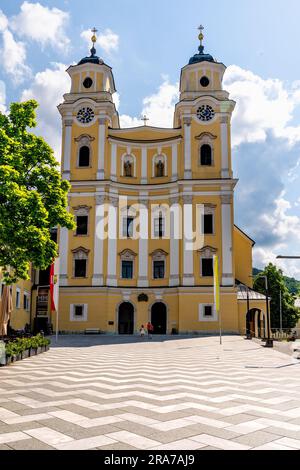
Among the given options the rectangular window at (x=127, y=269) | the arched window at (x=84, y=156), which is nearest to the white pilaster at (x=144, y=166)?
the arched window at (x=84, y=156)

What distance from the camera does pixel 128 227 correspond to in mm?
43094

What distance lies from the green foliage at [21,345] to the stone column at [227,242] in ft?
72.5

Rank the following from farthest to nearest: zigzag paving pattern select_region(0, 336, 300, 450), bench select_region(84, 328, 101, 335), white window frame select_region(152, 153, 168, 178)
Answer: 1. white window frame select_region(152, 153, 168, 178)
2. bench select_region(84, 328, 101, 335)
3. zigzag paving pattern select_region(0, 336, 300, 450)

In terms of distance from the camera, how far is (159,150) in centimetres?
4484

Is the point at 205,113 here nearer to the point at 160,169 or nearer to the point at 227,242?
A: the point at 160,169

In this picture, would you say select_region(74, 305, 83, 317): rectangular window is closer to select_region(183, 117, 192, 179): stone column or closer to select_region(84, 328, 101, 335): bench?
select_region(84, 328, 101, 335): bench

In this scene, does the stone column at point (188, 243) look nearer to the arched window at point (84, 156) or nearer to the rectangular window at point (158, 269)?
the rectangular window at point (158, 269)

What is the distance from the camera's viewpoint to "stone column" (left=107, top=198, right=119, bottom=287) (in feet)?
137

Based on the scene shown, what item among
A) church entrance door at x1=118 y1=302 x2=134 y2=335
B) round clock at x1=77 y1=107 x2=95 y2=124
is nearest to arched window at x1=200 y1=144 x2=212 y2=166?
round clock at x1=77 y1=107 x2=95 y2=124

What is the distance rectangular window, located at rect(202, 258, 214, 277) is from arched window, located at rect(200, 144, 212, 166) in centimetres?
938

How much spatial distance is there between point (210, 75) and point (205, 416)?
43.0 m

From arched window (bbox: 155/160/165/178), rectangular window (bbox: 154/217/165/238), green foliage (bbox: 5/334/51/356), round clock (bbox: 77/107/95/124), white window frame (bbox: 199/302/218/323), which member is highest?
round clock (bbox: 77/107/95/124)

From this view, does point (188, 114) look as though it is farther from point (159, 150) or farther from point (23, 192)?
point (23, 192)
